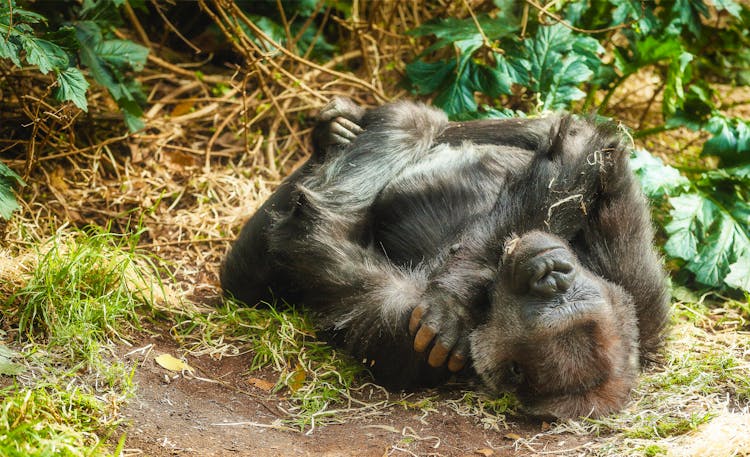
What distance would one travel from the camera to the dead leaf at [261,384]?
360 cm

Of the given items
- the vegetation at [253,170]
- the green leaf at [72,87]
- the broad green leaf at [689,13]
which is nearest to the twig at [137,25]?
the vegetation at [253,170]

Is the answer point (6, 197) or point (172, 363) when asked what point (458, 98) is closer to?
point (172, 363)

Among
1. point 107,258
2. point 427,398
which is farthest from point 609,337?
point 107,258

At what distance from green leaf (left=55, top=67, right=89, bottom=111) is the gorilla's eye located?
7.92ft

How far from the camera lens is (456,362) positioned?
3383 mm

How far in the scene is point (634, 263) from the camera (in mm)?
3580

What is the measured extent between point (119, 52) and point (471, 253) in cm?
250

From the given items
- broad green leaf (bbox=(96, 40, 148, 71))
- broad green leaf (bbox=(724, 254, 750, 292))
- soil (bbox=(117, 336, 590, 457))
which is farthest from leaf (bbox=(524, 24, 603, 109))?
broad green leaf (bbox=(96, 40, 148, 71))

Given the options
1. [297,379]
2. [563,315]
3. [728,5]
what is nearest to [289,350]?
[297,379]

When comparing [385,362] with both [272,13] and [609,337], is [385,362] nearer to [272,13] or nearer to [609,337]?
[609,337]

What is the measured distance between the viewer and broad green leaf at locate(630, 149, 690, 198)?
4.65 metres

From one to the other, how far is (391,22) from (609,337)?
3853 mm

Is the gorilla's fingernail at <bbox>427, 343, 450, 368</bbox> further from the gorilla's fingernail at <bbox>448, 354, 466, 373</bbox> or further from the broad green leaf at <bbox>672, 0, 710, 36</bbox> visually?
the broad green leaf at <bbox>672, 0, 710, 36</bbox>

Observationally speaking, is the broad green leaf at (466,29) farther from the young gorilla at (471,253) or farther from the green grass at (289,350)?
the green grass at (289,350)
